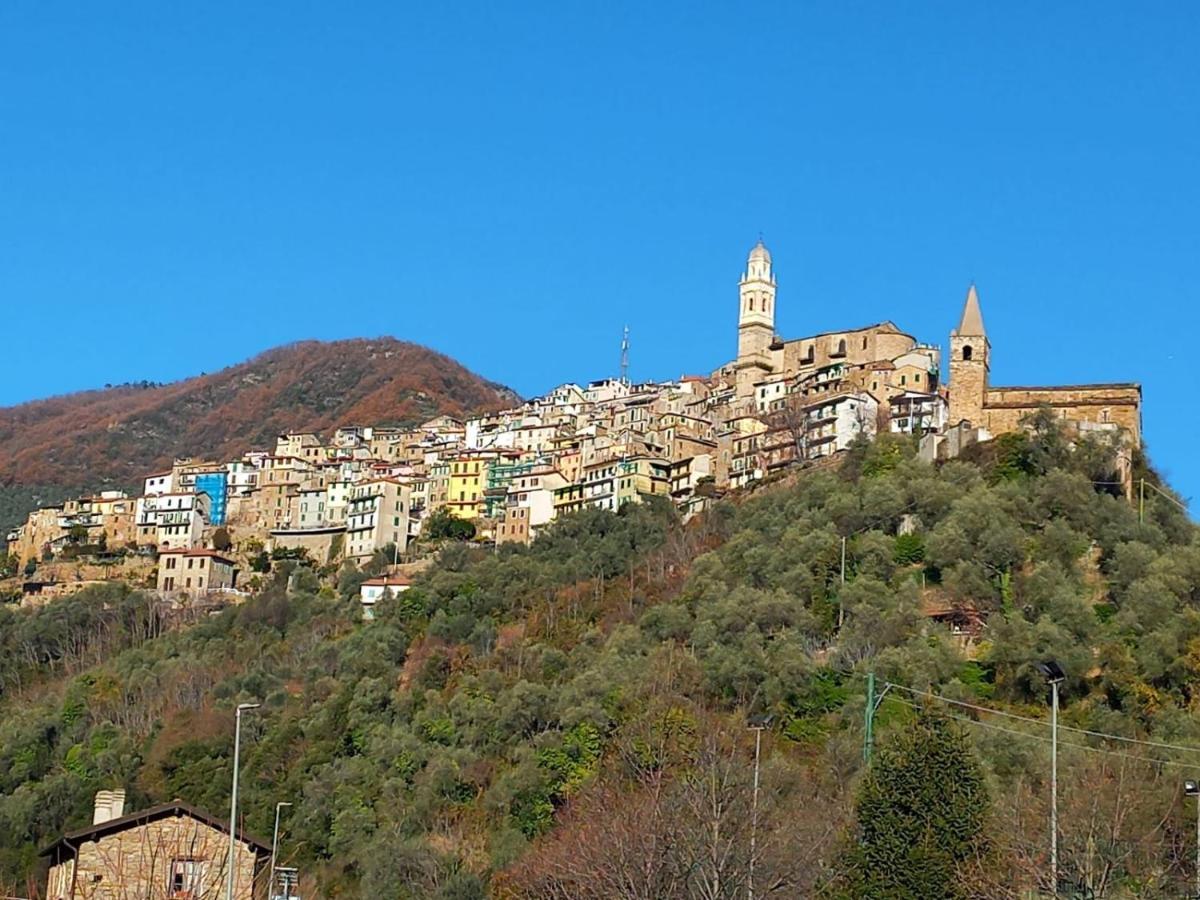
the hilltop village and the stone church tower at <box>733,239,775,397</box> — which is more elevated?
the stone church tower at <box>733,239,775,397</box>

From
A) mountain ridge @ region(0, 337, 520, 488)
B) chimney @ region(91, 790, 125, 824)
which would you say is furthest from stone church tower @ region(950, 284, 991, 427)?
mountain ridge @ region(0, 337, 520, 488)

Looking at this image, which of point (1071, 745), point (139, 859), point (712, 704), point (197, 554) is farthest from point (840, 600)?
point (197, 554)

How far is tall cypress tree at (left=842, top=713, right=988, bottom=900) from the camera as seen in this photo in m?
37.4

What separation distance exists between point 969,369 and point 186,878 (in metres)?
56.3

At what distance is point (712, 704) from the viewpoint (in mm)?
64875

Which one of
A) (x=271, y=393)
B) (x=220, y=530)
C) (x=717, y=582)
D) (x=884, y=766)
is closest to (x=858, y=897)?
(x=884, y=766)

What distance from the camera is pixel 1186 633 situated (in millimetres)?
60969

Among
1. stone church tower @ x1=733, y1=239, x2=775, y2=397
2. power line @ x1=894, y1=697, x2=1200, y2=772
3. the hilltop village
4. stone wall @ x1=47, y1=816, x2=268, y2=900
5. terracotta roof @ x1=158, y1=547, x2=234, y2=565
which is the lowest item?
stone wall @ x1=47, y1=816, x2=268, y2=900

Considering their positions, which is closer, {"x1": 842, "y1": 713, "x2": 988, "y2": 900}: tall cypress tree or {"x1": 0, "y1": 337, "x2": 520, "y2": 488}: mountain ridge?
{"x1": 842, "y1": 713, "x2": 988, "y2": 900}: tall cypress tree

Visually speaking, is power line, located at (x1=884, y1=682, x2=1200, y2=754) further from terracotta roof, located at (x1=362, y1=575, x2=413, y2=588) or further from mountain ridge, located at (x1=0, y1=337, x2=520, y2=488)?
mountain ridge, located at (x1=0, y1=337, x2=520, y2=488)

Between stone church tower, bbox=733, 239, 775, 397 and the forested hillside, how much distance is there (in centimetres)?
2178

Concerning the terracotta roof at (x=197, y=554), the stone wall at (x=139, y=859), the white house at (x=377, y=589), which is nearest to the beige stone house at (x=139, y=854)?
the stone wall at (x=139, y=859)

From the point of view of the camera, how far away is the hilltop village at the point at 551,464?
93438mm

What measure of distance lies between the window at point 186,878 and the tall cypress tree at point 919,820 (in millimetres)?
12159
